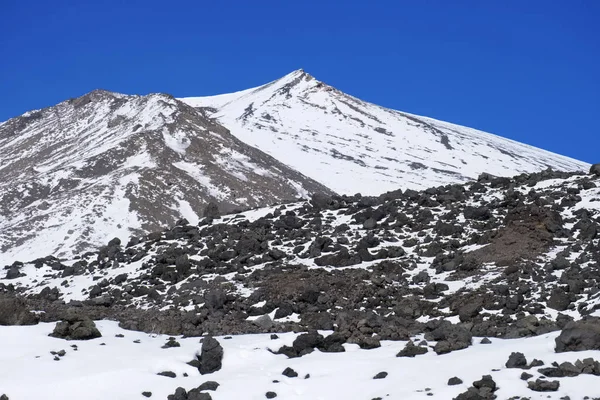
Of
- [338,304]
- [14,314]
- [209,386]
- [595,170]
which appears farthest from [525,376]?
[595,170]

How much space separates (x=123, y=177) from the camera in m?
85.0

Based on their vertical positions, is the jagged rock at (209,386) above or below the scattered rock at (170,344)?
below

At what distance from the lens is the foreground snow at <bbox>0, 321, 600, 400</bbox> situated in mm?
13055

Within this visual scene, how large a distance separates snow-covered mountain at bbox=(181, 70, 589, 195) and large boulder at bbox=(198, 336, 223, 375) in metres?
89.7

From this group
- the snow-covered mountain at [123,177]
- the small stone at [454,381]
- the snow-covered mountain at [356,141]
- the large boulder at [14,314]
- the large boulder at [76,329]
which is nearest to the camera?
the small stone at [454,381]

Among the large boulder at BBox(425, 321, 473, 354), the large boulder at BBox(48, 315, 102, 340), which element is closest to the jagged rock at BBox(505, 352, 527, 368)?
the large boulder at BBox(425, 321, 473, 354)

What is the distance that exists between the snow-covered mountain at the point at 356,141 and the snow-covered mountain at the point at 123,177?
1485cm

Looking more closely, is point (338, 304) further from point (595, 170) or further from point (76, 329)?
point (595, 170)

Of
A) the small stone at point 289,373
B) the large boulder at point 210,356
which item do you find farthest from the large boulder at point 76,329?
the small stone at point 289,373

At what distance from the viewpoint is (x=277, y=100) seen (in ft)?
578

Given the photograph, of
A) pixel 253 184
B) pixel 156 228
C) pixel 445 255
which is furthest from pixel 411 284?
pixel 253 184

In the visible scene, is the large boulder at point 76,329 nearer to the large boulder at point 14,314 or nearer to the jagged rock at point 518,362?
the large boulder at point 14,314

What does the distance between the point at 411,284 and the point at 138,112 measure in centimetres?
10668

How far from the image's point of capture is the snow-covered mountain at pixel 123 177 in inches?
2803
